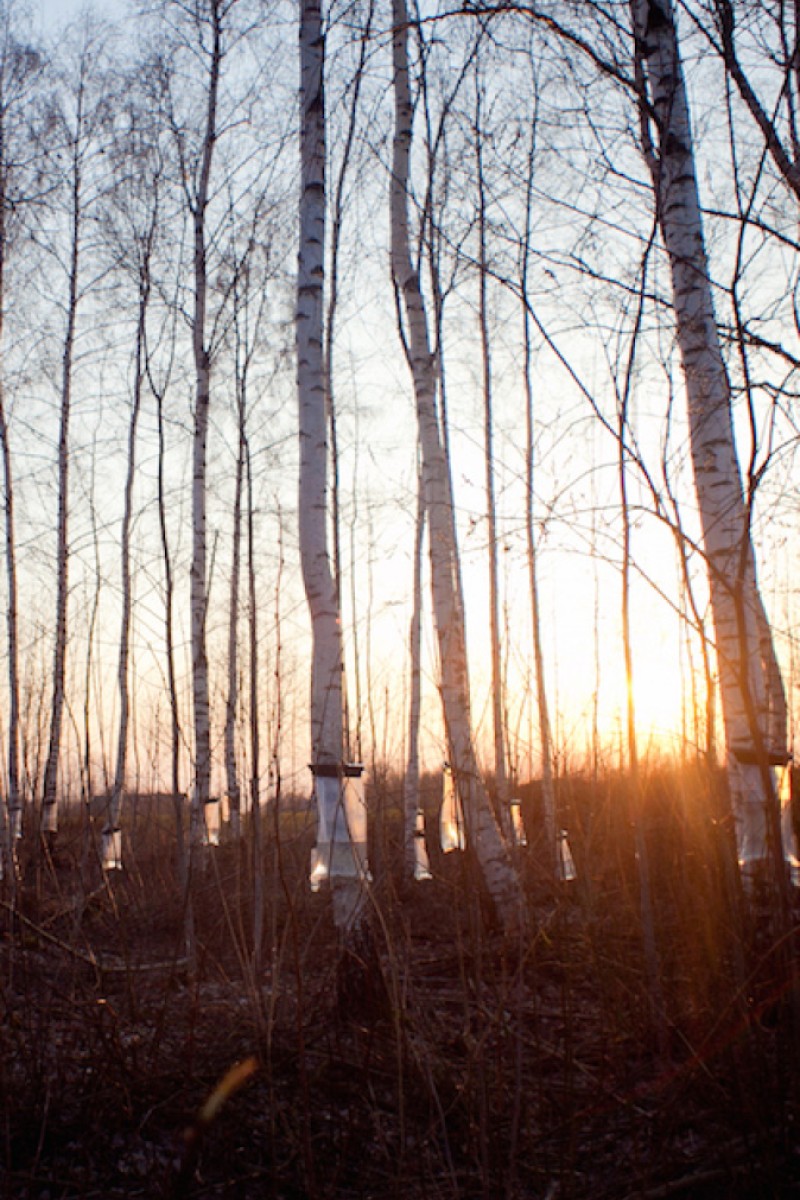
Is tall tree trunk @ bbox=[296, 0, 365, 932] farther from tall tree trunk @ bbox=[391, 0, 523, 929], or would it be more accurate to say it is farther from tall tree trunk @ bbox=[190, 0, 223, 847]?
tall tree trunk @ bbox=[190, 0, 223, 847]

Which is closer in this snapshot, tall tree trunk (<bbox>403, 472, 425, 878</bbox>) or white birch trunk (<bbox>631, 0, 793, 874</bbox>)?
white birch trunk (<bbox>631, 0, 793, 874</bbox>)

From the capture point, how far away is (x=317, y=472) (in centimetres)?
520

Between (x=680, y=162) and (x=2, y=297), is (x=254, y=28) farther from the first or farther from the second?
(x=680, y=162)

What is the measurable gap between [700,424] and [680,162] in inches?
46.2

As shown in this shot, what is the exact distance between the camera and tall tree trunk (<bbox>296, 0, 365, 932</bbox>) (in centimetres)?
451

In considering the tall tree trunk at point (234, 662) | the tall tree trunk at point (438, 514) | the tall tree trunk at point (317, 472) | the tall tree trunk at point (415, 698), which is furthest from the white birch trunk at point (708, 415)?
the tall tree trunk at point (234, 662)

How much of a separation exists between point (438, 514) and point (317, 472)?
3.84 feet

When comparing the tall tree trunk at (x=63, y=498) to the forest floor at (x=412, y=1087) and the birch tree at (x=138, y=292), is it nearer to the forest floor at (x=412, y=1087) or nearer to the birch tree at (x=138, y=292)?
the birch tree at (x=138, y=292)

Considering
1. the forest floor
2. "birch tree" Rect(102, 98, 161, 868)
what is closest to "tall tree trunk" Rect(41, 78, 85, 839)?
"birch tree" Rect(102, 98, 161, 868)

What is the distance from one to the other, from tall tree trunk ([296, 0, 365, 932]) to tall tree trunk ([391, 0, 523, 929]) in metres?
0.59

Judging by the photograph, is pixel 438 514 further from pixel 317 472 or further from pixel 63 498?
pixel 63 498

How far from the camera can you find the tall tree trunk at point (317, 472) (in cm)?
451

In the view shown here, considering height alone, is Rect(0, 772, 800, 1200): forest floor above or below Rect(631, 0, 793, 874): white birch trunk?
below

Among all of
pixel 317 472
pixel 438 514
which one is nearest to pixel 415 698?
pixel 438 514
